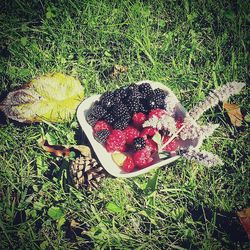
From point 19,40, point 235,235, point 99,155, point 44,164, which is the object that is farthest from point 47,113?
point 235,235

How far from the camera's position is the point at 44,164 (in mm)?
2523

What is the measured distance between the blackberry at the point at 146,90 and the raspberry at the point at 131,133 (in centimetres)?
27

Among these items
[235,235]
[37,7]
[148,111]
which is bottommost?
[235,235]

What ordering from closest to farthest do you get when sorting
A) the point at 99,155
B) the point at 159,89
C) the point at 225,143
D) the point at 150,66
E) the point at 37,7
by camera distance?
the point at 99,155
the point at 159,89
the point at 225,143
the point at 150,66
the point at 37,7

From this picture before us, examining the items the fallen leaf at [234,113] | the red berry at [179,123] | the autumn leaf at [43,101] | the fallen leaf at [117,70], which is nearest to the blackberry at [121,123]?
the red berry at [179,123]

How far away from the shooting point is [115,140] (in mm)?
2232

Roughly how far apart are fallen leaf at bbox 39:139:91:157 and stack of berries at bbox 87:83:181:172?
0.52 feet

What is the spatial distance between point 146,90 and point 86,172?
742 millimetres

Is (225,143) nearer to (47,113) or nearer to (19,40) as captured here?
(47,113)

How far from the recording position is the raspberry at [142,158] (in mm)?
2161

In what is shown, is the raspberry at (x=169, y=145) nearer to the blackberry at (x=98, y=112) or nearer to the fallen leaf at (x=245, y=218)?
the blackberry at (x=98, y=112)

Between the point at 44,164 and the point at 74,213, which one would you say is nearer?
the point at 74,213

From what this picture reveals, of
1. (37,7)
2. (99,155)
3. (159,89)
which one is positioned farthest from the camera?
(37,7)

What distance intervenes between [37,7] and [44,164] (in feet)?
5.69
